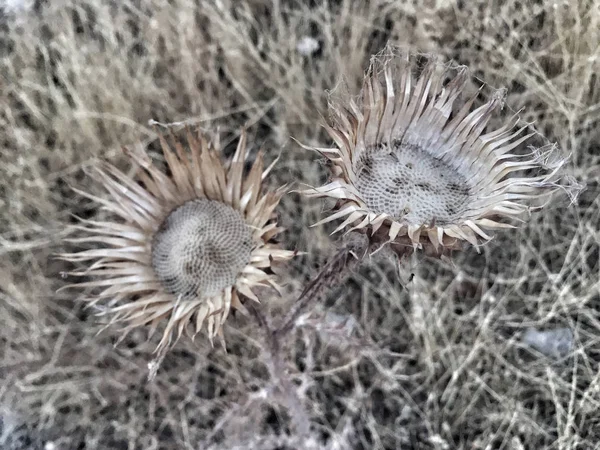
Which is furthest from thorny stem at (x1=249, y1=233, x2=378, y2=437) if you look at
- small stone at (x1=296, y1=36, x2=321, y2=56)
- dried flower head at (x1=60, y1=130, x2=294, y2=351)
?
small stone at (x1=296, y1=36, x2=321, y2=56)

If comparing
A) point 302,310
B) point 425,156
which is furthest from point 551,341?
point 302,310

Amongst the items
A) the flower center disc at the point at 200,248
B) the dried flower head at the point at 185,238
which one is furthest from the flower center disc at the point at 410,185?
the flower center disc at the point at 200,248

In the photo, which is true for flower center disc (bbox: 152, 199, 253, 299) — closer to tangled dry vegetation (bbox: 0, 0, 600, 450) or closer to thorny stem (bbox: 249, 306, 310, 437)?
thorny stem (bbox: 249, 306, 310, 437)

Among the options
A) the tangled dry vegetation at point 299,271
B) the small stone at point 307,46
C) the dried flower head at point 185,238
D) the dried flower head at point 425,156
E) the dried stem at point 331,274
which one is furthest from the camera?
the small stone at point 307,46

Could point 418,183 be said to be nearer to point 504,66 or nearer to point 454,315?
point 454,315

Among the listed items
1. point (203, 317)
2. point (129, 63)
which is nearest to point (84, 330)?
point (203, 317)

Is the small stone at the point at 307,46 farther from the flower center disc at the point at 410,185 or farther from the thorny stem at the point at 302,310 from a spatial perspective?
the thorny stem at the point at 302,310
